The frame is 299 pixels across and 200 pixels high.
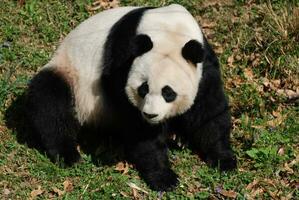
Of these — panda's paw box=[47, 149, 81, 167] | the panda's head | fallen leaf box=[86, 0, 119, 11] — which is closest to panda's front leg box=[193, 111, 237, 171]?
the panda's head

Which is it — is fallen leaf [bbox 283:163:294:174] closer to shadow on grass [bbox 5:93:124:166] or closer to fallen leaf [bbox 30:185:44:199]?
shadow on grass [bbox 5:93:124:166]

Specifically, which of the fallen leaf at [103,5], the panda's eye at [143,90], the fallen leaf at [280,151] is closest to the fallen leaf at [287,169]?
the fallen leaf at [280,151]

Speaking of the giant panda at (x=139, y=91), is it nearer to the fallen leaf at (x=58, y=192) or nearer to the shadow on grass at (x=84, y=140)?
the shadow on grass at (x=84, y=140)

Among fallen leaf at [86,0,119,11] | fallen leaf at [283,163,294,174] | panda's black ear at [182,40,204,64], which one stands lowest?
fallen leaf at [283,163,294,174]

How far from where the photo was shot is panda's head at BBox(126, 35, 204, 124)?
500 cm

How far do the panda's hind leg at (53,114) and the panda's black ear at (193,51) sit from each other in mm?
1515

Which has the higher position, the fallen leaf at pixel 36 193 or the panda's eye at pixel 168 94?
the panda's eye at pixel 168 94

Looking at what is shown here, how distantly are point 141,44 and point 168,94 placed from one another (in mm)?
461

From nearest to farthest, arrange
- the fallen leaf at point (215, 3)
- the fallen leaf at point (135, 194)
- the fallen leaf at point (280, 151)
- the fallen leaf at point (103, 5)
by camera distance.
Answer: the fallen leaf at point (135, 194), the fallen leaf at point (280, 151), the fallen leaf at point (215, 3), the fallen leaf at point (103, 5)

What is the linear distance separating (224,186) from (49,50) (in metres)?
3.07

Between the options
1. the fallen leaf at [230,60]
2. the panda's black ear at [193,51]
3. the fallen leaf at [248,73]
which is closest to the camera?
the panda's black ear at [193,51]

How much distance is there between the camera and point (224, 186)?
562cm

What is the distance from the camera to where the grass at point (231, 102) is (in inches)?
224

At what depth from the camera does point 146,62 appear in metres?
5.06
